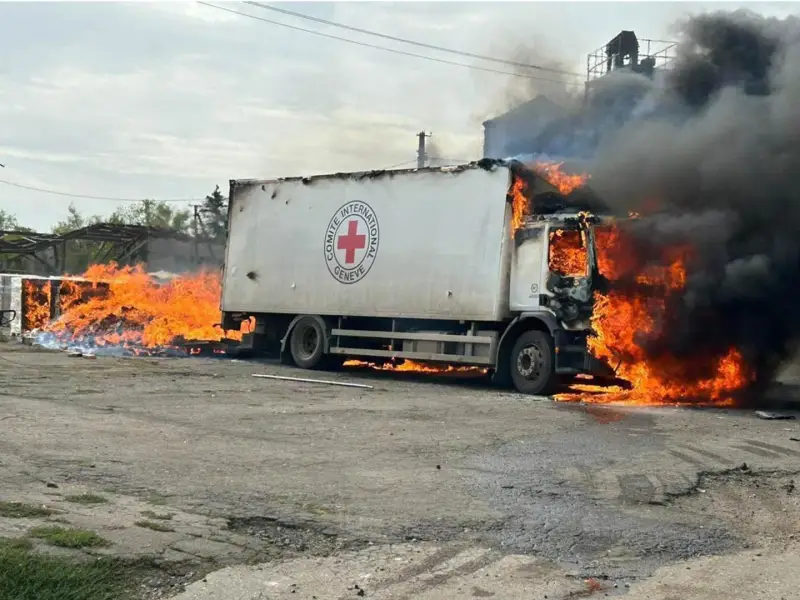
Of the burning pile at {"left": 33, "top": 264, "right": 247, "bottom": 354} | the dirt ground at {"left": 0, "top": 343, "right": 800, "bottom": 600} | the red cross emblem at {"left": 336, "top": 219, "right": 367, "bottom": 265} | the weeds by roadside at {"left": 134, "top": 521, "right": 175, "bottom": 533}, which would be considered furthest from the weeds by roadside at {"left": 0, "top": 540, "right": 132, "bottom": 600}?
the burning pile at {"left": 33, "top": 264, "right": 247, "bottom": 354}

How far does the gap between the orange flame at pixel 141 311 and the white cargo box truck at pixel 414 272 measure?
77.1 inches

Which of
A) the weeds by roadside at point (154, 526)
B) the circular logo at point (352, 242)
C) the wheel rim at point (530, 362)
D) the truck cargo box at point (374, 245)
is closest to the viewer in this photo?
the weeds by roadside at point (154, 526)

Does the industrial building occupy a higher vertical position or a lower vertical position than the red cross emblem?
higher

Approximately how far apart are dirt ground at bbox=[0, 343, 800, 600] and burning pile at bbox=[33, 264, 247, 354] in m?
9.15

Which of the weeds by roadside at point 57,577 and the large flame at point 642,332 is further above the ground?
the large flame at point 642,332

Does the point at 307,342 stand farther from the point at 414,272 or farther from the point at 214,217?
the point at 214,217

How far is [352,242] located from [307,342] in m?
2.43

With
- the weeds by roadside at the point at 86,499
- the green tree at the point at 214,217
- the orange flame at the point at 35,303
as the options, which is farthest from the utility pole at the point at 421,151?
the weeds by roadside at the point at 86,499

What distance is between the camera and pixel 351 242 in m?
16.1

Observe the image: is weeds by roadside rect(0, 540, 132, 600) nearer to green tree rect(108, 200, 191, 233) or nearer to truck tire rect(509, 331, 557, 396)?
truck tire rect(509, 331, 557, 396)

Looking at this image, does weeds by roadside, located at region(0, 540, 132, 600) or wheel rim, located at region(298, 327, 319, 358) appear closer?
weeds by roadside, located at region(0, 540, 132, 600)

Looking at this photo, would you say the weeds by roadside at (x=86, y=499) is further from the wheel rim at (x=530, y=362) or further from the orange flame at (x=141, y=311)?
the orange flame at (x=141, y=311)

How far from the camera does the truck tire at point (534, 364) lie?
12.8m

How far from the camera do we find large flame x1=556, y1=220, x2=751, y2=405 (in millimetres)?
12391
